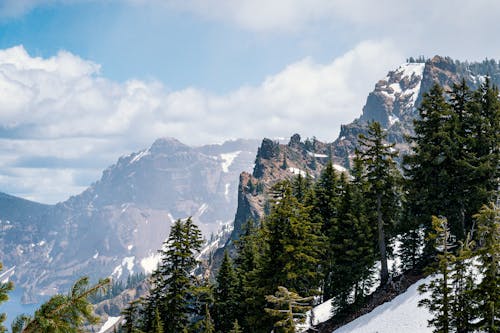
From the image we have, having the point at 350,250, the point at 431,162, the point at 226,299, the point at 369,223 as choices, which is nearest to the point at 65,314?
the point at 350,250

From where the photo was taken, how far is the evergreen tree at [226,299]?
40781 mm

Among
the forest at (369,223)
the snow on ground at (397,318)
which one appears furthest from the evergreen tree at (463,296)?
the forest at (369,223)

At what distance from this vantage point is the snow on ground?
27.0 m

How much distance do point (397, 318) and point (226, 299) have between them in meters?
18.4

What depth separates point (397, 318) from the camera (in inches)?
1122

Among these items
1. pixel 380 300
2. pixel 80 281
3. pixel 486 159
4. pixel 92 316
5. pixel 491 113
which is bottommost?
pixel 92 316

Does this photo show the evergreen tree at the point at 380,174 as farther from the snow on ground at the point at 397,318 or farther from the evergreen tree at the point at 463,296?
the evergreen tree at the point at 463,296

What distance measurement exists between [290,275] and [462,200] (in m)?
16.3

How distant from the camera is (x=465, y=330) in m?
19.2

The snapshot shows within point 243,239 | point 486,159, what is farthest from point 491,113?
point 243,239

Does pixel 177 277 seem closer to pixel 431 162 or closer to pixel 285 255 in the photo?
pixel 285 255

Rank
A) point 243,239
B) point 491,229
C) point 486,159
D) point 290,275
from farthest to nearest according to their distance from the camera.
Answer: point 243,239, point 486,159, point 290,275, point 491,229

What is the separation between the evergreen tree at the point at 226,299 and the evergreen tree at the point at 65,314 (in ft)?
117

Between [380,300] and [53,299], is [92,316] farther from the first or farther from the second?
[380,300]
